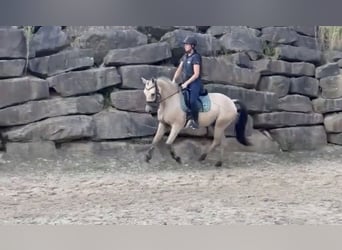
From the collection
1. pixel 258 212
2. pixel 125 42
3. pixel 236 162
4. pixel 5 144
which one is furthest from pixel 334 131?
pixel 5 144

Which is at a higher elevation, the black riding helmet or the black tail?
the black riding helmet

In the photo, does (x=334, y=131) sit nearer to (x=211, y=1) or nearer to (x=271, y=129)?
(x=271, y=129)

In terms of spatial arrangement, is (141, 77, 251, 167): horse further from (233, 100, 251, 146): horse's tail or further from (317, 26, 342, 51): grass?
(317, 26, 342, 51): grass

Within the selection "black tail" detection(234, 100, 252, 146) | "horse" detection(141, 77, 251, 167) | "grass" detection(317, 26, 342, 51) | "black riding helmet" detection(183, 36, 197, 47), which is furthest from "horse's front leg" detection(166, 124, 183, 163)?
"grass" detection(317, 26, 342, 51)

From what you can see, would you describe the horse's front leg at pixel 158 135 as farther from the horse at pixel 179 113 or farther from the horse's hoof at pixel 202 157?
the horse's hoof at pixel 202 157

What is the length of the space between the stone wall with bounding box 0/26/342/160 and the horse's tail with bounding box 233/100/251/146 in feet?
0.15

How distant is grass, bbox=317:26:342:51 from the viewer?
340cm

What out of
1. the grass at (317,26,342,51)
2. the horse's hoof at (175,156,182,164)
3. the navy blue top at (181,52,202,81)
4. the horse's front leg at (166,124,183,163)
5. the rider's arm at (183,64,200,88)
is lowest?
the horse's hoof at (175,156,182,164)

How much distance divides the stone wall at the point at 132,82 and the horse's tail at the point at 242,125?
0.04m

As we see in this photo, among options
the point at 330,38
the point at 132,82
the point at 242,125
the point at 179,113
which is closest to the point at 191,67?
the point at 179,113

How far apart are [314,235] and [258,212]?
1.18 ft

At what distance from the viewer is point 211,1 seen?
2527 millimetres

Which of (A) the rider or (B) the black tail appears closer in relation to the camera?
(A) the rider

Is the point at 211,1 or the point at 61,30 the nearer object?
the point at 211,1
